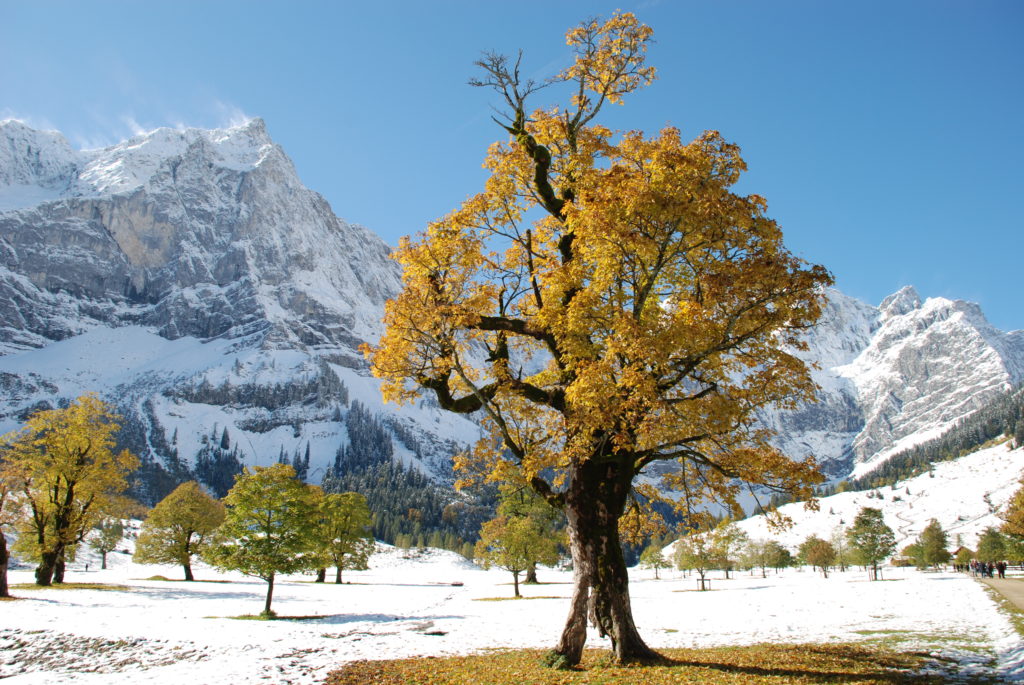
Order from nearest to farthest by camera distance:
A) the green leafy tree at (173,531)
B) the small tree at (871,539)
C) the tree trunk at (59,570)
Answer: the tree trunk at (59,570) → the green leafy tree at (173,531) → the small tree at (871,539)

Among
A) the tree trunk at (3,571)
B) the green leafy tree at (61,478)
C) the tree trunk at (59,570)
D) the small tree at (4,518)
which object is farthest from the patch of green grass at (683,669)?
the tree trunk at (59,570)

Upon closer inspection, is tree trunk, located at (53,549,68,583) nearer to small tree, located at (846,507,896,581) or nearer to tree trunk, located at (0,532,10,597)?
tree trunk, located at (0,532,10,597)

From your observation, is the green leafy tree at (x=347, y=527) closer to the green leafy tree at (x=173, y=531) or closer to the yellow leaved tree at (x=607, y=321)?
the green leafy tree at (x=173, y=531)

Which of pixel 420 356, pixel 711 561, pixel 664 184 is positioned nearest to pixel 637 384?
pixel 664 184

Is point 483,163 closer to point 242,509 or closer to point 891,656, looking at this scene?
point 891,656

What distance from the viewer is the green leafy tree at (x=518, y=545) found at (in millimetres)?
51719

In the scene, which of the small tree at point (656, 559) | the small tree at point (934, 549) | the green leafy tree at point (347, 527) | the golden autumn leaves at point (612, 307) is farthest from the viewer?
the small tree at point (656, 559)

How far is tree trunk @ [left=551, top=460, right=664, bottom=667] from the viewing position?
41.8 ft

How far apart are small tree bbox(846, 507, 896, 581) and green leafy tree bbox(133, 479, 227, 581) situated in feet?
301

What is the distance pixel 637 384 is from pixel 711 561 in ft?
286

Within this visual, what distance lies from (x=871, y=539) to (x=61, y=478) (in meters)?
103

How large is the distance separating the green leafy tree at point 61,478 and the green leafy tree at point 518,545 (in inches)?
1217

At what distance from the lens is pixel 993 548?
88188 mm

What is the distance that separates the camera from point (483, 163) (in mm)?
15695
